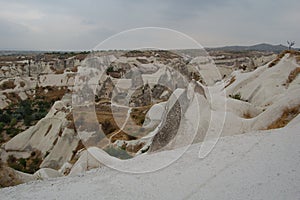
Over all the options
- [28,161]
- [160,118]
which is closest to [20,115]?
[28,161]

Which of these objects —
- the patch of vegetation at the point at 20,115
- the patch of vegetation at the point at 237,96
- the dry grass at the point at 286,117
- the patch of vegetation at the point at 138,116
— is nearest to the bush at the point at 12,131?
the patch of vegetation at the point at 20,115

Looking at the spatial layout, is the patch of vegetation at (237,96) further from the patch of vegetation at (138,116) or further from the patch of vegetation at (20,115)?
the patch of vegetation at (20,115)

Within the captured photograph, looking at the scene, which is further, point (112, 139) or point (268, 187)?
point (112, 139)

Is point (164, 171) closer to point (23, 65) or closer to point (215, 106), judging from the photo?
point (215, 106)

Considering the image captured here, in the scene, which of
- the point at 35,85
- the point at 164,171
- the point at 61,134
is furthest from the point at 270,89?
the point at 35,85

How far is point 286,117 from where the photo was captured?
28.8 ft

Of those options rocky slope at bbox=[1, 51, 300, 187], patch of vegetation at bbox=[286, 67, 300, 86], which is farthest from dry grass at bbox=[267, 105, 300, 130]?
patch of vegetation at bbox=[286, 67, 300, 86]

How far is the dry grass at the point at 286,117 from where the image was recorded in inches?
339

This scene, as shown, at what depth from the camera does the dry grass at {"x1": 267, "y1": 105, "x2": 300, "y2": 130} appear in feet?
28.2

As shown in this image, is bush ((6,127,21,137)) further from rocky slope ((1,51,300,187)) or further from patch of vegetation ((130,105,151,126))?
patch of vegetation ((130,105,151,126))

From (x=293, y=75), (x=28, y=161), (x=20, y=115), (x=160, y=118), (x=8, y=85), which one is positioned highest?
(x=293, y=75)

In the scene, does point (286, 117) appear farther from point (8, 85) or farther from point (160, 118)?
point (8, 85)

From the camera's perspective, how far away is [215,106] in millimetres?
10648

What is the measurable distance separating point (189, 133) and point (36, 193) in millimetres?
4444
